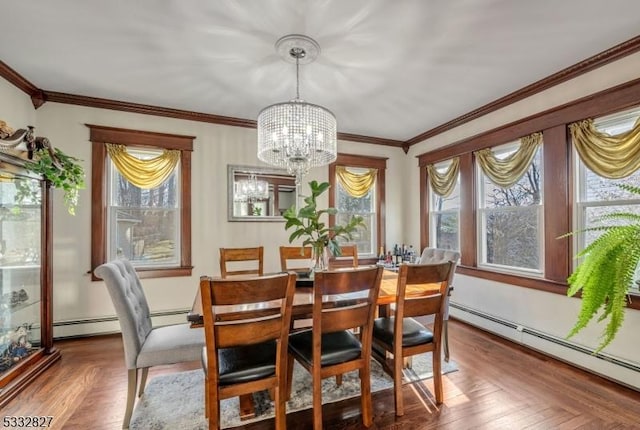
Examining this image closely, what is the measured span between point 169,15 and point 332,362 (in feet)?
8.03

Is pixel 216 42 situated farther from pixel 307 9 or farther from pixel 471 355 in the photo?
pixel 471 355

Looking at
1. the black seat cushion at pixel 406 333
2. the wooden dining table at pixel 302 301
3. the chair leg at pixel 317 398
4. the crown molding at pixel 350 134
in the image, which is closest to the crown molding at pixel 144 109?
the crown molding at pixel 350 134

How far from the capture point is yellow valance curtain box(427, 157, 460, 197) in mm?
3957

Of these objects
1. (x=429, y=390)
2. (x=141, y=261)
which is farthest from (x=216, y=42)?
(x=429, y=390)

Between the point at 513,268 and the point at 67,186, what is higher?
the point at 67,186

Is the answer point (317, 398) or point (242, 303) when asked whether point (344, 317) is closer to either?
point (317, 398)

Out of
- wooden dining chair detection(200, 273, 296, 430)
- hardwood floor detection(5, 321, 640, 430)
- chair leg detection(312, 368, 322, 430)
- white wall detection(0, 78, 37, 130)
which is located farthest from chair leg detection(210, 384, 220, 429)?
white wall detection(0, 78, 37, 130)

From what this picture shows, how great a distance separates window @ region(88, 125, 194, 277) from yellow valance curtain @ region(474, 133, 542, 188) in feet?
11.6

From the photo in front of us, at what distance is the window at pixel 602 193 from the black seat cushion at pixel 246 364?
2553 millimetres

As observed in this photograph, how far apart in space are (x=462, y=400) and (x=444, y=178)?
2.77 meters

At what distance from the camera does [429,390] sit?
229 centimetres

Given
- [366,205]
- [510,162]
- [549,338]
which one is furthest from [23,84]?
[549,338]

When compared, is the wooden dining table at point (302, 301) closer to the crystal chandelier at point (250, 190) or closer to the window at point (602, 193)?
the window at point (602, 193)

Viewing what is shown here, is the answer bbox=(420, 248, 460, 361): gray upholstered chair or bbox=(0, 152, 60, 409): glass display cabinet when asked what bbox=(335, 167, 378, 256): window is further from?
bbox=(0, 152, 60, 409): glass display cabinet
